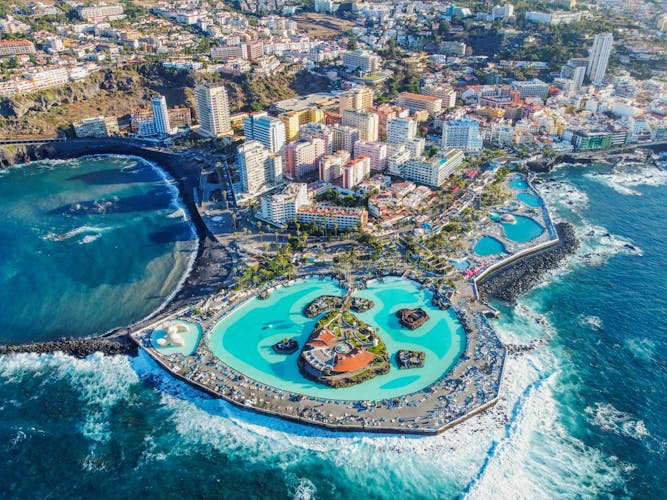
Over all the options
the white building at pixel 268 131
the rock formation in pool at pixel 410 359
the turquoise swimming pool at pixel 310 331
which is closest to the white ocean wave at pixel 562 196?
the turquoise swimming pool at pixel 310 331

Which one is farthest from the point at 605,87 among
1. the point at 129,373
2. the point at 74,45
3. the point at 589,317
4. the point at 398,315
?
the point at 74,45

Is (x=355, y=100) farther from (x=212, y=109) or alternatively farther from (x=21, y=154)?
(x=21, y=154)

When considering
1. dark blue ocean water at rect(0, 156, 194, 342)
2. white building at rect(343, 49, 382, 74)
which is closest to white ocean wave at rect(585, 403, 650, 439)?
dark blue ocean water at rect(0, 156, 194, 342)

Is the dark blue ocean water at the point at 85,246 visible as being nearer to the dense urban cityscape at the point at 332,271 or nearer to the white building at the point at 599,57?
the dense urban cityscape at the point at 332,271

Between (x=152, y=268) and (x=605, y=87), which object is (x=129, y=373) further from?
(x=605, y=87)

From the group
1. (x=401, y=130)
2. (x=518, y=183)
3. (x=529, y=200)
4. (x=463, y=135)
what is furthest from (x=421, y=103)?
(x=529, y=200)

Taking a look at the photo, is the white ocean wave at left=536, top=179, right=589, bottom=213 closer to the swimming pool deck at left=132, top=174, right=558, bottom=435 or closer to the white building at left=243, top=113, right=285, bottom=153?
the swimming pool deck at left=132, top=174, right=558, bottom=435
